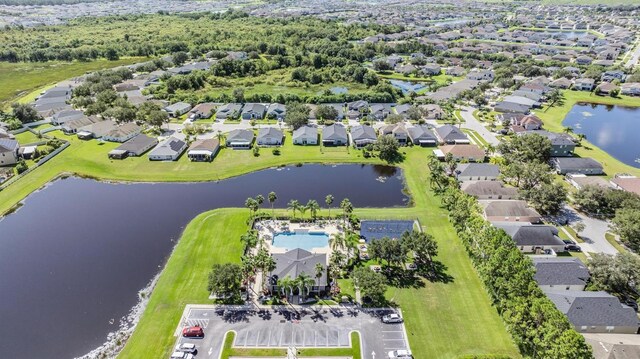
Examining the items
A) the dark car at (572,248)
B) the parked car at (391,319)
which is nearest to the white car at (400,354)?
the parked car at (391,319)

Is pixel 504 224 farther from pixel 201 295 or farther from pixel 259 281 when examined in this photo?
pixel 201 295

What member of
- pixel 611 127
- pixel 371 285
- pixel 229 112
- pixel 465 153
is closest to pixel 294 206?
pixel 371 285

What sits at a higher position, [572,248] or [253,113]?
[253,113]

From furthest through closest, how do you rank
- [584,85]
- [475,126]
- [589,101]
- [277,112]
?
[584,85] → [589,101] → [277,112] → [475,126]

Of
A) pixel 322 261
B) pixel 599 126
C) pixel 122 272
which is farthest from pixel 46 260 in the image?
pixel 599 126

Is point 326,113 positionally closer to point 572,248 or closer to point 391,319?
point 572,248

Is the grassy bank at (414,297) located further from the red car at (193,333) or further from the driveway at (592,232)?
the driveway at (592,232)
